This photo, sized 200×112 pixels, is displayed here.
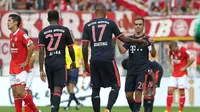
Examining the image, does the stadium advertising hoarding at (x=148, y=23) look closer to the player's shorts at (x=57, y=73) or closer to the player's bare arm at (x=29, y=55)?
the player's bare arm at (x=29, y=55)

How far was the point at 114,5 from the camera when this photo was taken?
28906 millimetres

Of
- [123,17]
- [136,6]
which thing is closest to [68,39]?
[136,6]

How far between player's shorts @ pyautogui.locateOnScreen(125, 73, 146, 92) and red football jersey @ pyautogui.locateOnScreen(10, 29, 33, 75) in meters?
2.23

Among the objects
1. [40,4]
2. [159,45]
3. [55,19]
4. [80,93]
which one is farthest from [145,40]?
[40,4]

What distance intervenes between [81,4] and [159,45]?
451 centimetres

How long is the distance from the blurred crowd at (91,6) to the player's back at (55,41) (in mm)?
13896

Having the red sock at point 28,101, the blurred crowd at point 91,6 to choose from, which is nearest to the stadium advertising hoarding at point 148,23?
the blurred crowd at point 91,6

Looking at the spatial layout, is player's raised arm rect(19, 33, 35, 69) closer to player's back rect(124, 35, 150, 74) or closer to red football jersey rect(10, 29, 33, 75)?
red football jersey rect(10, 29, 33, 75)

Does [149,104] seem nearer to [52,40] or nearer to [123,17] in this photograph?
[52,40]

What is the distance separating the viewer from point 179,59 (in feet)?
59.5

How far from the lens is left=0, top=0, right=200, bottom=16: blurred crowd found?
27734mm

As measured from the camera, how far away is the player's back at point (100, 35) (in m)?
13.5

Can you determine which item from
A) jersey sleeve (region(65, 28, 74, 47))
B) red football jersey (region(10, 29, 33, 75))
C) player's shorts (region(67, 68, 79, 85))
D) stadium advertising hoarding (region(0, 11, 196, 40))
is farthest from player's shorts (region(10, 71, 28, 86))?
stadium advertising hoarding (region(0, 11, 196, 40))

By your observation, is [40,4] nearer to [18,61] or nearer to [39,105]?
[39,105]
